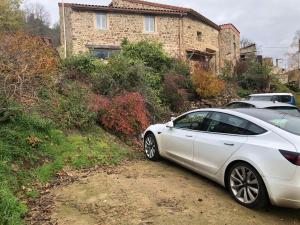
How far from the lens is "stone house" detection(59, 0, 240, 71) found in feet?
79.2

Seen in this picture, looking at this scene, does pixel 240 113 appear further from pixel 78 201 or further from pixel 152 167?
pixel 78 201

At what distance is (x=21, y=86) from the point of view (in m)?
7.97

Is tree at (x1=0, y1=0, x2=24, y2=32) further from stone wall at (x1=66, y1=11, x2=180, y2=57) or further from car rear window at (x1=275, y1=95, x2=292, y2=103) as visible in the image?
car rear window at (x1=275, y1=95, x2=292, y2=103)

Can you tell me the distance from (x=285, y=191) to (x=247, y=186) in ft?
2.30

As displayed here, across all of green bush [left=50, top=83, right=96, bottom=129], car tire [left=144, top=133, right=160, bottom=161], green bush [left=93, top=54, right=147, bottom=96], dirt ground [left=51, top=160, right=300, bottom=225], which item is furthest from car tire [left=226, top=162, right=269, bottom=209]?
green bush [left=93, top=54, right=147, bottom=96]

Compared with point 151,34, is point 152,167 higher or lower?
lower

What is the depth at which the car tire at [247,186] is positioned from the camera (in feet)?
16.5

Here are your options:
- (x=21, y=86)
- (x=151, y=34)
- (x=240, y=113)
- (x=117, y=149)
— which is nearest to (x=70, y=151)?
(x=117, y=149)

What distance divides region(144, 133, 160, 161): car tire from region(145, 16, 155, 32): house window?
1888cm

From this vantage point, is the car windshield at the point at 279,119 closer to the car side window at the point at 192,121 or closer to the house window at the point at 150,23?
the car side window at the point at 192,121

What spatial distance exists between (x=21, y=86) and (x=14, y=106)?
0.51 m

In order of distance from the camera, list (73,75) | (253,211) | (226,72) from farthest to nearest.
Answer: (226,72) < (73,75) < (253,211)

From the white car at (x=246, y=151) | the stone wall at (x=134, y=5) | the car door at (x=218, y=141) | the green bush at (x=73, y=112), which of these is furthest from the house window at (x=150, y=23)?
the car door at (x=218, y=141)

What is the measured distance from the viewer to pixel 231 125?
19.6 feet
